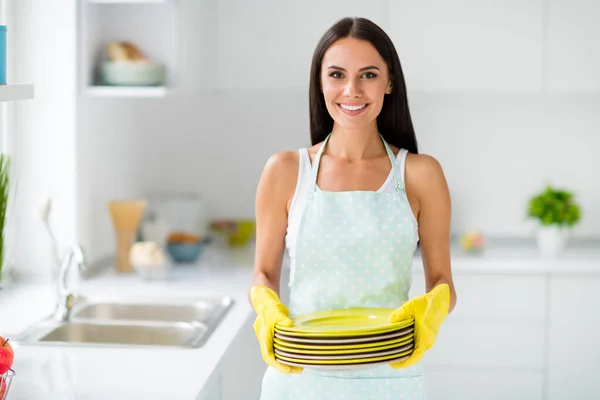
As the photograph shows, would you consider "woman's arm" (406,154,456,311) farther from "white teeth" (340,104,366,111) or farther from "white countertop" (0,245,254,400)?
"white countertop" (0,245,254,400)

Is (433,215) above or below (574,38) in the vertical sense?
below

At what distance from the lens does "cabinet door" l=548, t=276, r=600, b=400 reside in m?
3.33

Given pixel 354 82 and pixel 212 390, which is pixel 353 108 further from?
pixel 212 390

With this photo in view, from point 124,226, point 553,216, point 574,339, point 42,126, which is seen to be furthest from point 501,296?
point 42,126

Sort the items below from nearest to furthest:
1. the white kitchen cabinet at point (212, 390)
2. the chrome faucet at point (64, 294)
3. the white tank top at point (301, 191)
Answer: the white tank top at point (301, 191)
the white kitchen cabinet at point (212, 390)
the chrome faucet at point (64, 294)

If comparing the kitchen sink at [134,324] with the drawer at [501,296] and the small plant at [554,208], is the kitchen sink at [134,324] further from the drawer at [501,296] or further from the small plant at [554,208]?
the small plant at [554,208]

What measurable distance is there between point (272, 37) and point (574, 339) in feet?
5.28

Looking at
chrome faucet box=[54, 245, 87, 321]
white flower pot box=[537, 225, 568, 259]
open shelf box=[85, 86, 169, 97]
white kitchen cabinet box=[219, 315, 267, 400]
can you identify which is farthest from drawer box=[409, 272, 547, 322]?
chrome faucet box=[54, 245, 87, 321]

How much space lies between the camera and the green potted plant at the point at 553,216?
351 centimetres

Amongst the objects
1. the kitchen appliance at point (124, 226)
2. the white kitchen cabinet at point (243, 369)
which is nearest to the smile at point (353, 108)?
the white kitchen cabinet at point (243, 369)

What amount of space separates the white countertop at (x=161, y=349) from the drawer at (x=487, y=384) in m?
0.39

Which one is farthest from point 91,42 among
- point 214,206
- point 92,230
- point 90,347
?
point 90,347

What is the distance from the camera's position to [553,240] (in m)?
3.51

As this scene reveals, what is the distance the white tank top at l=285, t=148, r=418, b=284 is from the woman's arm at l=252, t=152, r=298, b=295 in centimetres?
2
